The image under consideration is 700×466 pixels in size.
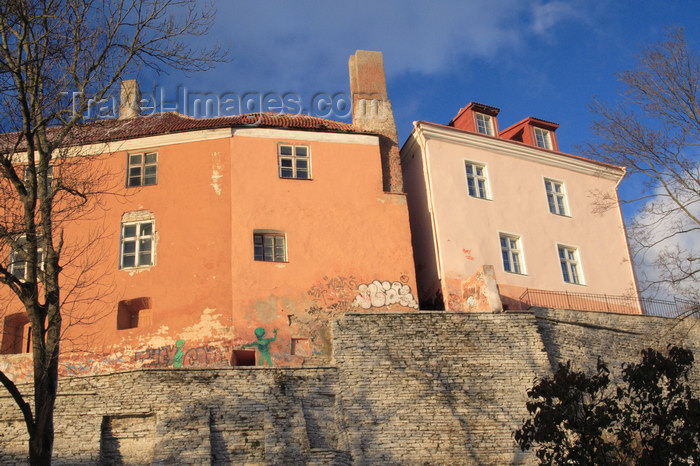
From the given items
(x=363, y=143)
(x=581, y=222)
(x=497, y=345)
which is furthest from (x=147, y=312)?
(x=581, y=222)

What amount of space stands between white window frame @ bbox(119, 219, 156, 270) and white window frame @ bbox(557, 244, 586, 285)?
14.5 m

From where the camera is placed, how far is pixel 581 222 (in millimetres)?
30000

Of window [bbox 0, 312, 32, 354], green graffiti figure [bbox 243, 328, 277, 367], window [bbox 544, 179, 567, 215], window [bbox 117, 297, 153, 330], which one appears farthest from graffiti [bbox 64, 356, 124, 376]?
window [bbox 544, 179, 567, 215]

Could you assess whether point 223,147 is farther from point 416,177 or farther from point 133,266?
point 416,177

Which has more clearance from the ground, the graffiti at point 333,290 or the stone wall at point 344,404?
the graffiti at point 333,290

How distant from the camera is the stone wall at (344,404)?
18953 mm

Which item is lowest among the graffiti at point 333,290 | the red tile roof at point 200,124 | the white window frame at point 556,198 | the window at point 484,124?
the graffiti at point 333,290

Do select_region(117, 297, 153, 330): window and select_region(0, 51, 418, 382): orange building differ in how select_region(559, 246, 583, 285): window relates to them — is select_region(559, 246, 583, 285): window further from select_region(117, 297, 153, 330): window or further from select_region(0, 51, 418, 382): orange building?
select_region(117, 297, 153, 330): window

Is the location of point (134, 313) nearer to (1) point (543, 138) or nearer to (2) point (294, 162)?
(2) point (294, 162)

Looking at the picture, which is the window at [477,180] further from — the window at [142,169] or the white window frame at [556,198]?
the window at [142,169]

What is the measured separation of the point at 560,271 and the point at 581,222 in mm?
2761

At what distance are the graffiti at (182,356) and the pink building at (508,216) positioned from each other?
7.56 m

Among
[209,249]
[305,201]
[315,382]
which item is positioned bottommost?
[315,382]

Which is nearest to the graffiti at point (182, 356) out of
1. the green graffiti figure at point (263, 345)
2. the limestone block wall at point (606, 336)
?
the green graffiti figure at point (263, 345)
